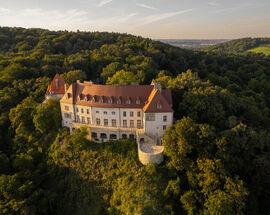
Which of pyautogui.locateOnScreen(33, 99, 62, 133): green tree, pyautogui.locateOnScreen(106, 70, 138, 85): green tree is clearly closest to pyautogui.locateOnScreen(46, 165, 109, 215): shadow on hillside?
pyautogui.locateOnScreen(33, 99, 62, 133): green tree

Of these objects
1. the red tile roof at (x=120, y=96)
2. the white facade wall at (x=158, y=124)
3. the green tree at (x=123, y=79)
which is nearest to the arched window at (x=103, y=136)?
the red tile roof at (x=120, y=96)

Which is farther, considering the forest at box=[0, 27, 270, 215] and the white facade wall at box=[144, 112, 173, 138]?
the white facade wall at box=[144, 112, 173, 138]

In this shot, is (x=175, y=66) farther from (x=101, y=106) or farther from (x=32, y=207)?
(x=32, y=207)

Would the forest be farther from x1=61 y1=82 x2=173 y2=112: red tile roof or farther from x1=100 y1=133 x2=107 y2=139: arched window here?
x1=61 y1=82 x2=173 y2=112: red tile roof

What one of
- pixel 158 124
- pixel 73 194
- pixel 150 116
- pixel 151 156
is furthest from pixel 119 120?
pixel 73 194

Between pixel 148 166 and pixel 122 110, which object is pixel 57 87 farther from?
pixel 148 166

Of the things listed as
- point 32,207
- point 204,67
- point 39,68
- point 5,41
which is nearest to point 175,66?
point 204,67

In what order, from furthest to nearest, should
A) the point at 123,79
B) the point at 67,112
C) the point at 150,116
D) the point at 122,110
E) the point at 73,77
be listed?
1. the point at 73,77
2. the point at 123,79
3. the point at 67,112
4. the point at 122,110
5. the point at 150,116

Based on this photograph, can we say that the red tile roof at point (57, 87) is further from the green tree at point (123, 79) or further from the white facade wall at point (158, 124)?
the white facade wall at point (158, 124)
